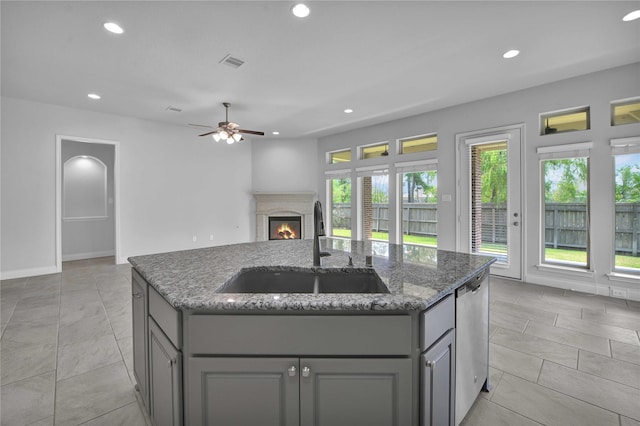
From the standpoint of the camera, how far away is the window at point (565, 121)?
401 cm

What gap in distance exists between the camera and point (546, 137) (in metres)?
4.21

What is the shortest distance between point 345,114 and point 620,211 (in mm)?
4281

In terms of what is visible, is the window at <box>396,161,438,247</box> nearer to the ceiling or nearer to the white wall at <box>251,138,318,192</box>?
the ceiling

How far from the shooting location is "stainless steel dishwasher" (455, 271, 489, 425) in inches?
55.7

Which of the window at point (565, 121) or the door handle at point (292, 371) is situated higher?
the window at point (565, 121)

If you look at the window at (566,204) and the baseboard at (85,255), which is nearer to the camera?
the window at (566,204)

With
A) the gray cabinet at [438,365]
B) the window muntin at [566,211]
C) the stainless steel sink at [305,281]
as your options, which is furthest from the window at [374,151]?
the gray cabinet at [438,365]

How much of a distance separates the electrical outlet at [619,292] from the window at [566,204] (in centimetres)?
39

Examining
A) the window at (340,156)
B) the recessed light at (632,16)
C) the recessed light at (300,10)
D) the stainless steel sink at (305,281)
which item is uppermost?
the recessed light at (632,16)

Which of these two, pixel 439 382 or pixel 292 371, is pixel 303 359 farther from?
pixel 439 382

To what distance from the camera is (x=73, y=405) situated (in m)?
1.80

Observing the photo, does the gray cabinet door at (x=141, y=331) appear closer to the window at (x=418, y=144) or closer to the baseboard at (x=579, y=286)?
the baseboard at (x=579, y=286)

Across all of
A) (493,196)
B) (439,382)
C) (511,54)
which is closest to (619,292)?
(493,196)

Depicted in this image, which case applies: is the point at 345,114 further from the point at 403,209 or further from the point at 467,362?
the point at 467,362
